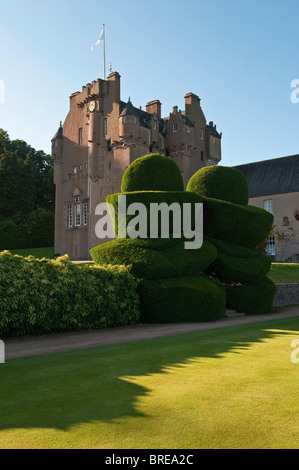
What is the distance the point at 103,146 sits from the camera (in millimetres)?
41938

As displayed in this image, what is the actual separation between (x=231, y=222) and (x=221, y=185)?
1951 mm

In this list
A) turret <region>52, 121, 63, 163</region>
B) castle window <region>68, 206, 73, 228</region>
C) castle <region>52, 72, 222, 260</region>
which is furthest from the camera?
turret <region>52, 121, 63, 163</region>

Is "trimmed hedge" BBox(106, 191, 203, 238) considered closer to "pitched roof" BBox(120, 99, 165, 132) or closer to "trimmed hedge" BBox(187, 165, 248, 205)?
"trimmed hedge" BBox(187, 165, 248, 205)

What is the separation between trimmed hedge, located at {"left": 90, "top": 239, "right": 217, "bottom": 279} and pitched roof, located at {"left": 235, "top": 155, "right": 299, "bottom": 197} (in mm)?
31511

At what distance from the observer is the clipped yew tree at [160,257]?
14.4 m

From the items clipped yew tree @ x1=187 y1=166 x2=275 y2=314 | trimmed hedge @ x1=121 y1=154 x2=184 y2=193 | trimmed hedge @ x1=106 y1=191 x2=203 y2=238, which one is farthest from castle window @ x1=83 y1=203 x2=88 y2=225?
trimmed hedge @ x1=106 y1=191 x2=203 y2=238

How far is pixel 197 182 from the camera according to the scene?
18.2 metres

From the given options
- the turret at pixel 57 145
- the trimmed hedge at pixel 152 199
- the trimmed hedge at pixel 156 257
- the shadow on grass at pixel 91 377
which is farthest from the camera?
the turret at pixel 57 145

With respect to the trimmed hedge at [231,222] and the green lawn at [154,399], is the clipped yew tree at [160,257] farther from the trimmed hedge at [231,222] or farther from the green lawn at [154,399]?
the green lawn at [154,399]

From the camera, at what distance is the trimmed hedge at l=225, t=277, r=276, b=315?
16547mm

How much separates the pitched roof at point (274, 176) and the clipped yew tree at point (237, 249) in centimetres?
2830

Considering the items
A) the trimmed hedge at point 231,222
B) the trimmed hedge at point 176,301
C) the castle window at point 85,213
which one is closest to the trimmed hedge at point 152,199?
the trimmed hedge at point 231,222

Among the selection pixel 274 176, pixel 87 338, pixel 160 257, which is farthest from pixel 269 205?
pixel 87 338

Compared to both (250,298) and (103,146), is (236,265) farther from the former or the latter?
(103,146)
